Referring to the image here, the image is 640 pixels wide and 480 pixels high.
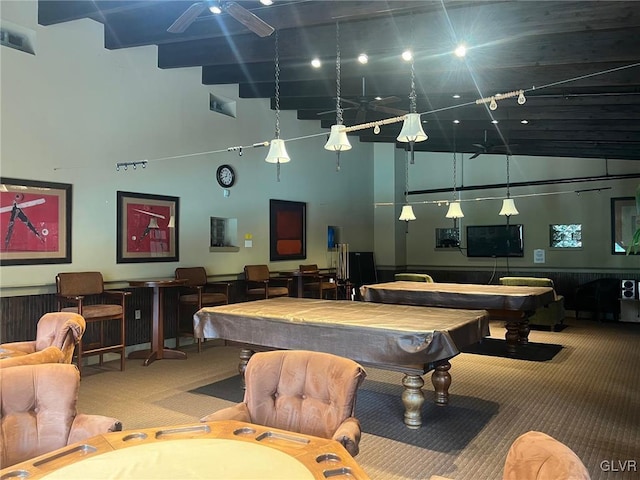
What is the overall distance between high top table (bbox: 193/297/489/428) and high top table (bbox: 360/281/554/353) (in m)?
1.67

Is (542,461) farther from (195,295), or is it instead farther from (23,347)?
(195,295)

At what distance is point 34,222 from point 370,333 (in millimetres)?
4163

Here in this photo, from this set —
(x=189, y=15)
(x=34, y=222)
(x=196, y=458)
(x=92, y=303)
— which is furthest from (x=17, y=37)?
(x=196, y=458)

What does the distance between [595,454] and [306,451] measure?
8.58ft

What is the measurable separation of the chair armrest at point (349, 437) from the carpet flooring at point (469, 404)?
118 cm

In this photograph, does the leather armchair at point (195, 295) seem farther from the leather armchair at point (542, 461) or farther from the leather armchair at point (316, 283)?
the leather armchair at point (542, 461)

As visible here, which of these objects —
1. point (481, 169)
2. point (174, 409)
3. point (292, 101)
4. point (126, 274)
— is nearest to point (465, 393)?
point (174, 409)

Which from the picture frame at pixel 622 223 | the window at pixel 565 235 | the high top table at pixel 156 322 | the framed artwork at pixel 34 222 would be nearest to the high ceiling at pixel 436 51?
the picture frame at pixel 622 223

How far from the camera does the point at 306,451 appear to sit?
1648 mm

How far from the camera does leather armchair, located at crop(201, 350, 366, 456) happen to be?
7.11 ft

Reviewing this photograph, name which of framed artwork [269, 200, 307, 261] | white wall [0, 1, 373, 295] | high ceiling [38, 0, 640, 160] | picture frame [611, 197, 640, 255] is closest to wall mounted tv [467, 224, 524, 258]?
picture frame [611, 197, 640, 255]

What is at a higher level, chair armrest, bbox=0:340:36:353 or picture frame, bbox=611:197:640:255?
picture frame, bbox=611:197:640:255

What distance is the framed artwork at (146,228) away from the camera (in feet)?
20.4

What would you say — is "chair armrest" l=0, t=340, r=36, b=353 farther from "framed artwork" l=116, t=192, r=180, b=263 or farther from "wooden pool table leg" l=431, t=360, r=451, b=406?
"wooden pool table leg" l=431, t=360, r=451, b=406
